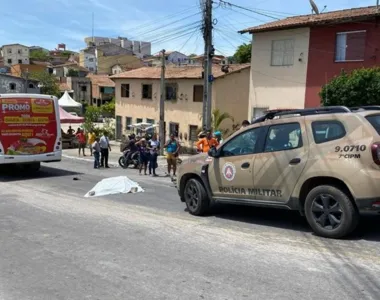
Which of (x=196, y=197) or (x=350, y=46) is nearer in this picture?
(x=196, y=197)

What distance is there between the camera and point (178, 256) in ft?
18.5

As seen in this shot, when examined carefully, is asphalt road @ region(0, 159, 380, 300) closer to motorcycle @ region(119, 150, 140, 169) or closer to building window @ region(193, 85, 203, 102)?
motorcycle @ region(119, 150, 140, 169)

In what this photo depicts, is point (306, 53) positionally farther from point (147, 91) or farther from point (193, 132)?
point (147, 91)

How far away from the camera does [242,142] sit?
7.42 meters

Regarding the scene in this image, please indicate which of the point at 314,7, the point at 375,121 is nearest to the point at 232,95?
the point at 314,7

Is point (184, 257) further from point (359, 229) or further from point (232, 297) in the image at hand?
point (359, 229)

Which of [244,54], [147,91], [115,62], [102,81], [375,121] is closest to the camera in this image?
[375,121]

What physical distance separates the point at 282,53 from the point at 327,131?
59.6ft

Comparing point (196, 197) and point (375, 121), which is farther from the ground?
point (375, 121)

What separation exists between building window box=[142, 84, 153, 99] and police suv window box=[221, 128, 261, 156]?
30050 mm

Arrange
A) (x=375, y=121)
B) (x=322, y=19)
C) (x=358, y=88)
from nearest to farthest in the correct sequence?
(x=375, y=121) → (x=358, y=88) → (x=322, y=19)

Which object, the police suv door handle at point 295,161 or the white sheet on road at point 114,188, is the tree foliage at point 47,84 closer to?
the white sheet on road at point 114,188

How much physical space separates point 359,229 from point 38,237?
478 cm

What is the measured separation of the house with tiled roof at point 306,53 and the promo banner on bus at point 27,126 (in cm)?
1267
